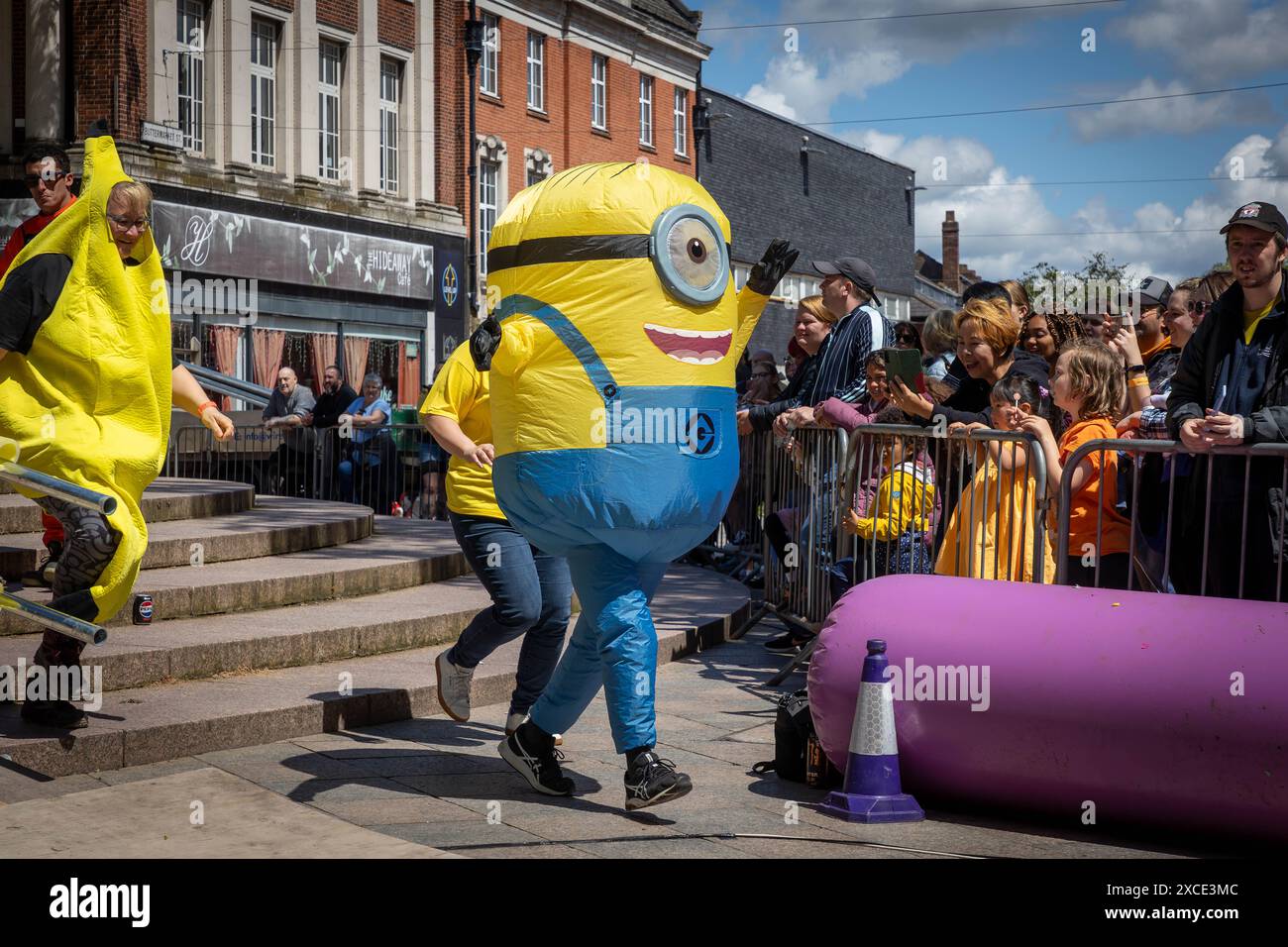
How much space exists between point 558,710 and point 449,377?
5.08 feet

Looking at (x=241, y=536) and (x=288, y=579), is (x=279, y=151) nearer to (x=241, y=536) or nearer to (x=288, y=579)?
(x=241, y=536)

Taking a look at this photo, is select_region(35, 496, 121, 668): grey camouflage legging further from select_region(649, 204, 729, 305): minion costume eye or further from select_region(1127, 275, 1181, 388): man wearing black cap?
select_region(1127, 275, 1181, 388): man wearing black cap

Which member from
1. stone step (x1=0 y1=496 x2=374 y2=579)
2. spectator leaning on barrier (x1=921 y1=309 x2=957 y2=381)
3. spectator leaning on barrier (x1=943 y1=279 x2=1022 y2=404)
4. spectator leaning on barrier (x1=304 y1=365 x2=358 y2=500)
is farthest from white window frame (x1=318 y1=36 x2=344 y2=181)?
spectator leaning on barrier (x1=943 y1=279 x2=1022 y2=404)

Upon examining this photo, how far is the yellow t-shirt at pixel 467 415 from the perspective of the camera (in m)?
6.04

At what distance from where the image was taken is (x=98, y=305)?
5.58 m

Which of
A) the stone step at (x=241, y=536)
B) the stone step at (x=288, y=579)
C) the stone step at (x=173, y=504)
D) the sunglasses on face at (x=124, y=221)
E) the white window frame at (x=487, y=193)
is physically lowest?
the stone step at (x=288, y=579)

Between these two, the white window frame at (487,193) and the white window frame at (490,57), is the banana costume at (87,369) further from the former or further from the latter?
the white window frame at (490,57)

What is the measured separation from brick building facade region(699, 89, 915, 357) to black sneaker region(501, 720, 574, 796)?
34.0 m

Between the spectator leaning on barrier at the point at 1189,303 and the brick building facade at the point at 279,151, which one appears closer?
the spectator leaning on barrier at the point at 1189,303

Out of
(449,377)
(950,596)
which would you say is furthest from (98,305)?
(950,596)

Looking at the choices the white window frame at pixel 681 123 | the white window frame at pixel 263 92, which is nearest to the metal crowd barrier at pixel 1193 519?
the white window frame at pixel 263 92

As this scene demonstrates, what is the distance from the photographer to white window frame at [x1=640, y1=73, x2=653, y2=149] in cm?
3900

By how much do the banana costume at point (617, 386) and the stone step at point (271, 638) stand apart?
234cm

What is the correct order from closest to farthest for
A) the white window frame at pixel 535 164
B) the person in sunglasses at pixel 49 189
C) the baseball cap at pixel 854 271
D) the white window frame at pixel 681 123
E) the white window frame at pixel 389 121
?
the person in sunglasses at pixel 49 189
the baseball cap at pixel 854 271
the white window frame at pixel 389 121
the white window frame at pixel 535 164
the white window frame at pixel 681 123
